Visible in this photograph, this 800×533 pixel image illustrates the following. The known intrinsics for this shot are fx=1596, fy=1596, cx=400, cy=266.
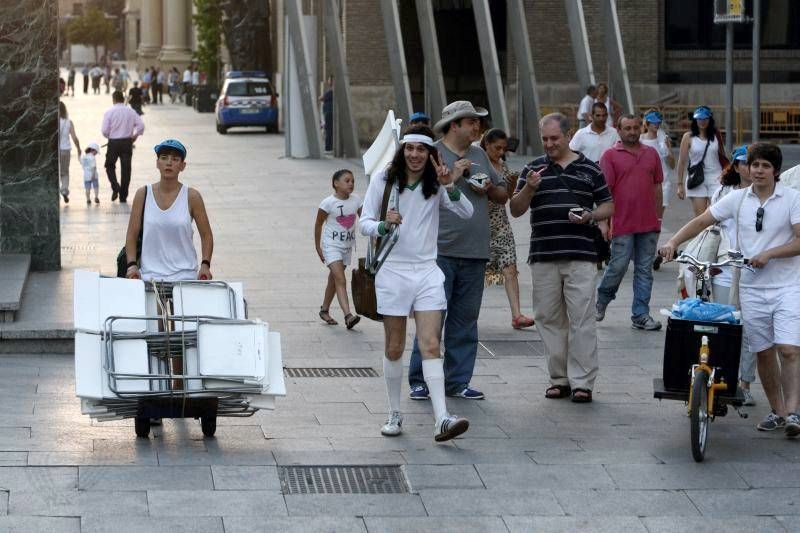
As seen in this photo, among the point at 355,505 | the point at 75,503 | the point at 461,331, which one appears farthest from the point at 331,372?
the point at 75,503

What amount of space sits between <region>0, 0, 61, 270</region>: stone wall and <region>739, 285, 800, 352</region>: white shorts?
26.5ft

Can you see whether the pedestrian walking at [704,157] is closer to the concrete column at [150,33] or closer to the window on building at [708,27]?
the window on building at [708,27]

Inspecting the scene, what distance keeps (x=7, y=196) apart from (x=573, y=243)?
712 cm

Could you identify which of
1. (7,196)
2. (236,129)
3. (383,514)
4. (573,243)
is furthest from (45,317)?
(236,129)

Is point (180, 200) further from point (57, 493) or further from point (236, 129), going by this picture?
point (236, 129)

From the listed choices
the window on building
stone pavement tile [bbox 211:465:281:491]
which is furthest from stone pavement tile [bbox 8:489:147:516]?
the window on building

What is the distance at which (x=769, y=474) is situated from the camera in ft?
26.6

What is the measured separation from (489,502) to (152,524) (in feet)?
5.21

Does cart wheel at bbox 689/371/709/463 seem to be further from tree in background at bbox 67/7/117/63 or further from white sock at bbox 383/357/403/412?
tree in background at bbox 67/7/117/63

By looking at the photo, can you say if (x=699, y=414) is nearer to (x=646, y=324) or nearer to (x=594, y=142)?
(x=646, y=324)

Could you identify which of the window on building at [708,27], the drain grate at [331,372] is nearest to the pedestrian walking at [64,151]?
the drain grate at [331,372]

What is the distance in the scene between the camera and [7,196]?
49.7ft

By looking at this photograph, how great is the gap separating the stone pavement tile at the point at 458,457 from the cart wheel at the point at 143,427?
1429mm

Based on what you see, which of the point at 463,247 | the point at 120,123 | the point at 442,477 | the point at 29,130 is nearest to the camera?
the point at 442,477
